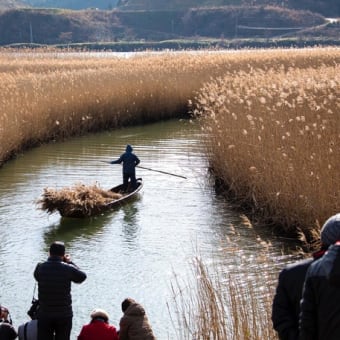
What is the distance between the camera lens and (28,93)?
82.8ft

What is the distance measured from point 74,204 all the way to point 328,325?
1072cm

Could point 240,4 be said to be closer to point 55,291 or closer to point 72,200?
point 72,200

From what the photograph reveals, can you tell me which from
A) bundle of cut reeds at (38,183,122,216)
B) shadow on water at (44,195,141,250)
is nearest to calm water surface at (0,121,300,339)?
shadow on water at (44,195,141,250)

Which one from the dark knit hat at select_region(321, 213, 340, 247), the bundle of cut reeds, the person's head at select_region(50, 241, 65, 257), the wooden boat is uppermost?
the dark knit hat at select_region(321, 213, 340, 247)

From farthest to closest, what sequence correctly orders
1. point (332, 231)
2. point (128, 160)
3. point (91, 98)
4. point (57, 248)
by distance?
1. point (91, 98)
2. point (128, 160)
3. point (57, 248)
4. point (332, 231)

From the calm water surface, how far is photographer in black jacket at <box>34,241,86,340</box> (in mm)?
1807

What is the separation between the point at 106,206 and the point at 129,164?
1.64 m

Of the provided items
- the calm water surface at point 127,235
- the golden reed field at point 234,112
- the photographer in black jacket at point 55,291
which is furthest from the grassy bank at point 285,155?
the photographer in black jacket at point 55,291

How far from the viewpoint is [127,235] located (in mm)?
14547

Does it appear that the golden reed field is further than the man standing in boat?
No

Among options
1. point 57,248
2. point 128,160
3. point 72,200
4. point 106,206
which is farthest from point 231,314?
point 128,160

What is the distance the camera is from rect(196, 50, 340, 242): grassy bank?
13.0 m

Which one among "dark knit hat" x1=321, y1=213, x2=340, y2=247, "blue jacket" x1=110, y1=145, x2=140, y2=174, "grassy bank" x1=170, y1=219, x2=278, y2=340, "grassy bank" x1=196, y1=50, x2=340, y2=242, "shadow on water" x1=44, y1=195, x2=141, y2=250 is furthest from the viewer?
"blue jacket" x1=110, y1=145, x2=140, y2=174

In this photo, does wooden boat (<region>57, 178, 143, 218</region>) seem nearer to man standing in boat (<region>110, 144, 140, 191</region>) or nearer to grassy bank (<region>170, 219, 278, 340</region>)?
man standing in boat (<region>110, 144, 140, 191</region>)
